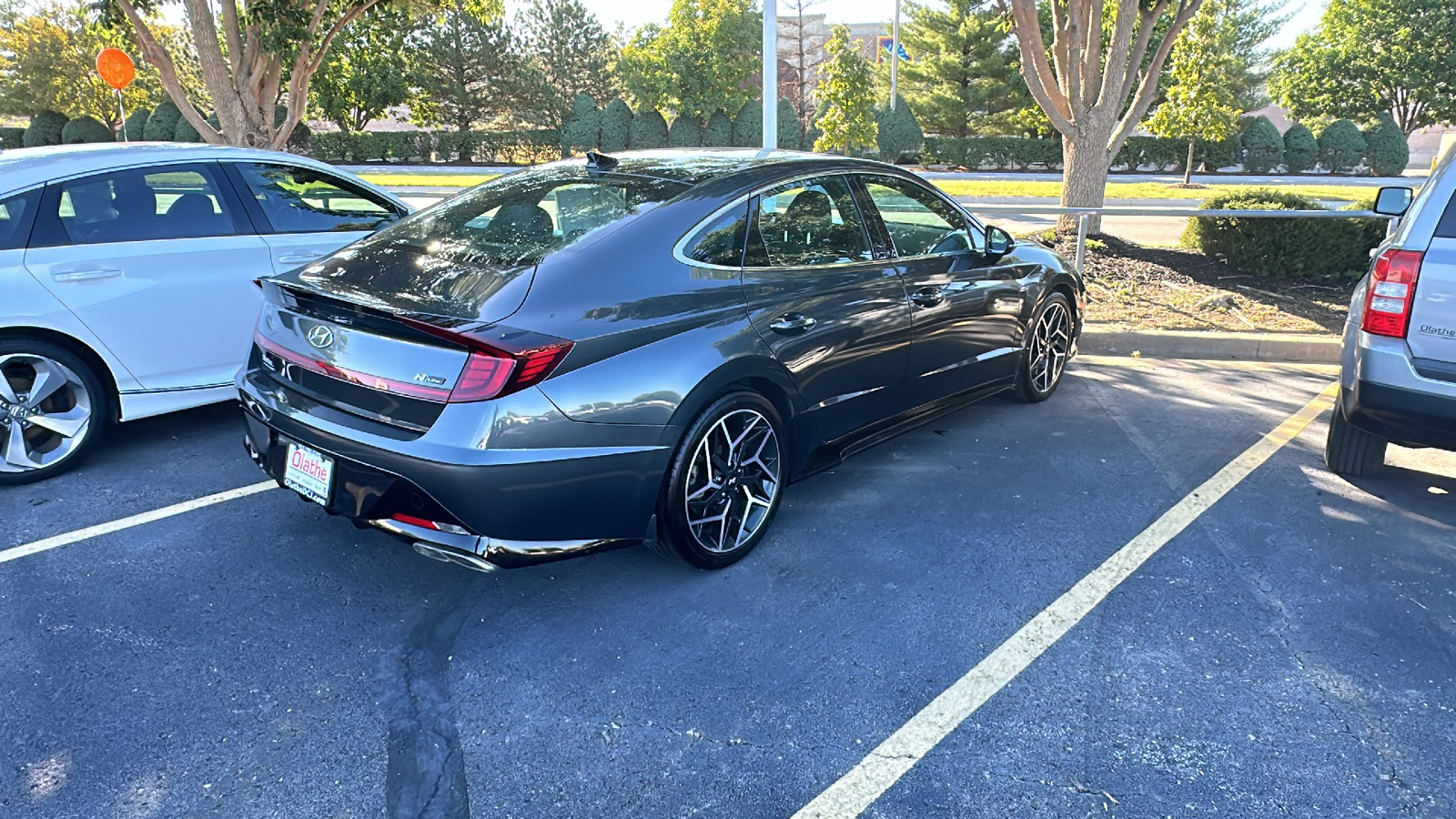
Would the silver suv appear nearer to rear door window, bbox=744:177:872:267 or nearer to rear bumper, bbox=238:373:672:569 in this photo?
rear door window, bbox=744:177:872:267

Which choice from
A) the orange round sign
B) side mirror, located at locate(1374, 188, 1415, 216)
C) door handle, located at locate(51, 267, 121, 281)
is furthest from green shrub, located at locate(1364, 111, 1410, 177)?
door handle, located at locate(51, 267, 121, 281)

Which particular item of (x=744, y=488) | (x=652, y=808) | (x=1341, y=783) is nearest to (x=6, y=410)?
(x=744, y=488)

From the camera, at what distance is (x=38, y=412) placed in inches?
182

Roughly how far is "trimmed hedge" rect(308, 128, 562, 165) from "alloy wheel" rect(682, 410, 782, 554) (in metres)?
32.8

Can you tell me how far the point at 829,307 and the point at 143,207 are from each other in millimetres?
3632

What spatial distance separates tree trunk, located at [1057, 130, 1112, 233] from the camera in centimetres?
1091

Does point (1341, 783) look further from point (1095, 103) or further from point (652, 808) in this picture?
point (1095, 103)

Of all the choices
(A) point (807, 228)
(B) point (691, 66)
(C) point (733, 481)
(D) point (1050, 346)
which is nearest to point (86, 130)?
(B) point (691, 66)

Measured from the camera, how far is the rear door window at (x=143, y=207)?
4.65 meters

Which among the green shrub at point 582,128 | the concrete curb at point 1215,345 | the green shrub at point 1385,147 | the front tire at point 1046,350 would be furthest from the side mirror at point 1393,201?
the green shrub at point 1385,147

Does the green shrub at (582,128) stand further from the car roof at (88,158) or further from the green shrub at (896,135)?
the car roof at (88,158)

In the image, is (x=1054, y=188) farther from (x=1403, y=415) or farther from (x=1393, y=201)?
(x=1403, y=415)

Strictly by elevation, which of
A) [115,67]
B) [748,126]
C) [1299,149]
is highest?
[748,126]

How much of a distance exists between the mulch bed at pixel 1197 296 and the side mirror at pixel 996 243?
317cm
